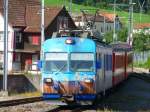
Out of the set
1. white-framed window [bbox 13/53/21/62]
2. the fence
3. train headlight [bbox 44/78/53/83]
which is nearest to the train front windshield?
train headlight [bbox 44/78/53/83]

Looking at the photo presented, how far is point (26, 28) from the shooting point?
7300 cm

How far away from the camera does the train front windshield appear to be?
2345 cm

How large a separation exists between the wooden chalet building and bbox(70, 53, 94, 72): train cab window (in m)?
45.9

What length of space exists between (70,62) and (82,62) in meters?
0.44

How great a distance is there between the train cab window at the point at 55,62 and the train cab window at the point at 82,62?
0.29m

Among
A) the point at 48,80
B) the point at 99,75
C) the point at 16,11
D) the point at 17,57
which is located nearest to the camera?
the point at 48,80

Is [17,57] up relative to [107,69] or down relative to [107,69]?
down

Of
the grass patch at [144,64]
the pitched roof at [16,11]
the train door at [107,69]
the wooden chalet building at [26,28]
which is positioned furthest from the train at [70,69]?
the grass patch at [144,64]

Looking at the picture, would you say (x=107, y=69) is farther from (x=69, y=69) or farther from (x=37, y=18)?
(x=37, y=18)

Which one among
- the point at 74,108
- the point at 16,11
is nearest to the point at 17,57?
the point at 16,11

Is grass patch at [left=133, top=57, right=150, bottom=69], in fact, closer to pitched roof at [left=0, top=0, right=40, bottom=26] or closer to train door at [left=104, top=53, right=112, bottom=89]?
pitched roof at [left=0, top=0, right=40, bottom=26]

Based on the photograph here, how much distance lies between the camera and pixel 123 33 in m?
108

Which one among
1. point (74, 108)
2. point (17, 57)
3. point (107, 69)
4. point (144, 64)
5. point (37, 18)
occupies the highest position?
point (37, 18)

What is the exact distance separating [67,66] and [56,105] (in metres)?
2.38
